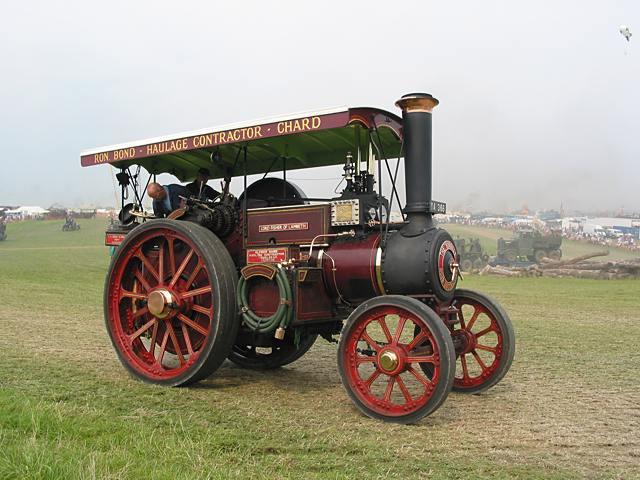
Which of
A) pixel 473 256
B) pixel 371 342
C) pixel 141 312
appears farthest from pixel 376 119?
pixel 473 256

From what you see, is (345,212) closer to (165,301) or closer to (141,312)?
(165,301)

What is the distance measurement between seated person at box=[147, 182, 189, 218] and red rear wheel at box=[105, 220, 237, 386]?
431 millimetres

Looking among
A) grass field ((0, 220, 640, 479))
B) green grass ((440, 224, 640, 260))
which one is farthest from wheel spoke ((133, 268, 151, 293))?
green grass ((440, 224, 640, 260))

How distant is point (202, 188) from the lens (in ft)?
20.9

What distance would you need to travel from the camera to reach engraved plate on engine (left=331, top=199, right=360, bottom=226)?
203 inches

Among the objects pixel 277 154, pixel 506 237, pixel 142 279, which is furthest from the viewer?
pixel 506 237

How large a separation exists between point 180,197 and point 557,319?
7.57 meters

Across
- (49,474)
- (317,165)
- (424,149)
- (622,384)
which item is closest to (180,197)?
(317,165)

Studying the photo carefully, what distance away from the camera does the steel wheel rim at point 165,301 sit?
5.43 m

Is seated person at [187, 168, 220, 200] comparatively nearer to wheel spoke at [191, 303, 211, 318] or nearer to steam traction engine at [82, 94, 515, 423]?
steam traction engine at [82, 94, 515, 423]

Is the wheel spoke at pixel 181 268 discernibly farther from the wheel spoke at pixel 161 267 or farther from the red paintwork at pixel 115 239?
the red paintwork at pixel 115 239

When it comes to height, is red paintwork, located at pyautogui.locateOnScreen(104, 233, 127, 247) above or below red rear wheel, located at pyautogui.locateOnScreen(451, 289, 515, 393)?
above

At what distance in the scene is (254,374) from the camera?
6211mm

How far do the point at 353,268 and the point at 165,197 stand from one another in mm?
2078
